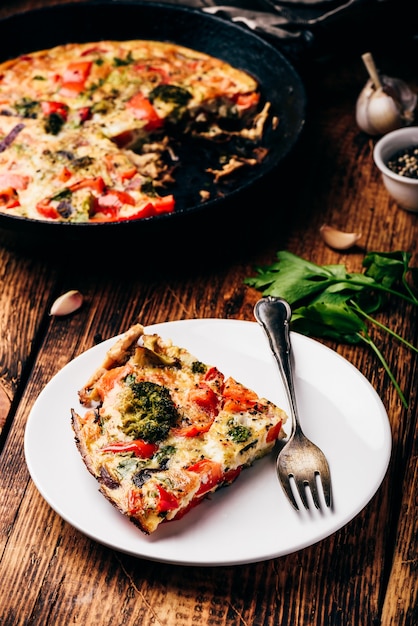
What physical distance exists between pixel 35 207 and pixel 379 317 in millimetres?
1822

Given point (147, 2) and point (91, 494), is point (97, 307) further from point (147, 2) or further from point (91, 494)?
point (147, 2)

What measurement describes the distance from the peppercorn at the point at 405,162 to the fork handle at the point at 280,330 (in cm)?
128

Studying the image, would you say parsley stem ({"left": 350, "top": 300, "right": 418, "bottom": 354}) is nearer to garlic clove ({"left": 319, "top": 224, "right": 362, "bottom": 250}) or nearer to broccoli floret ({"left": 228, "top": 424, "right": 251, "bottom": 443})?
garlic clove ({"left": 319, "top": 224, "right": 362, "bottom": 250})

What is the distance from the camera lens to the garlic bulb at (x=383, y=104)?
4.60 m

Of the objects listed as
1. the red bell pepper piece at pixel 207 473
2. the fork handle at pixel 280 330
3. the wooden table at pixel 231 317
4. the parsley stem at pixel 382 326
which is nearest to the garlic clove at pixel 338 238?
the wooden table at pixel 231 317

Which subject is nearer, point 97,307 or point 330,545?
point 330,545

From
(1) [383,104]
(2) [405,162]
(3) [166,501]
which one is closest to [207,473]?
(3) [166,501]

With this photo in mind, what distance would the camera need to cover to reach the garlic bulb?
460cm

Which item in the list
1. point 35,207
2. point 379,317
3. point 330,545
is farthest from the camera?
point 35,207

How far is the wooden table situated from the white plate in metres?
0.22

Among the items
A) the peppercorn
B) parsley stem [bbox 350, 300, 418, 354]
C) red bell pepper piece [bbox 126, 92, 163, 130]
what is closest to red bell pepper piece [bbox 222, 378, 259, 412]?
parsley stem [bbox 350, 300, 418, 354]

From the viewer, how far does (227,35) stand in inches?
198

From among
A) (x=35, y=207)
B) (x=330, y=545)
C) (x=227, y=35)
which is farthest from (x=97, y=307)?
(x=227, y=35)

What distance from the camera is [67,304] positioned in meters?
3.75
